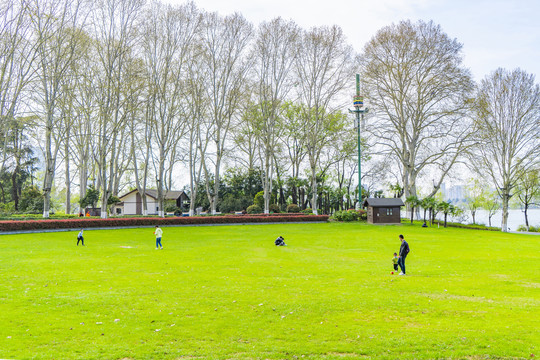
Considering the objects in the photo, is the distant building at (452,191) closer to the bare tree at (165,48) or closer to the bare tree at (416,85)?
the bare tree at (416,85)

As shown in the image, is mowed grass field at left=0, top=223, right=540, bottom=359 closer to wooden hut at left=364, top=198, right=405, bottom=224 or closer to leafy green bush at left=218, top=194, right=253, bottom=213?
wooden hut at left=364, top=198, right=405, bottom=224

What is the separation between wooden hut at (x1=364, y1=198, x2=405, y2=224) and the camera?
45.8 meters

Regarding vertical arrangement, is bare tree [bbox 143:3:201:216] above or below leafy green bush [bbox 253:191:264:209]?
above

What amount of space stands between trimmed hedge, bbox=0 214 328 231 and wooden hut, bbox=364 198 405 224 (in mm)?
5533

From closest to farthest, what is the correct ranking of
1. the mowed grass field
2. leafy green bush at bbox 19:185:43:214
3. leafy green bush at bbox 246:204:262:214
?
the mowed grass field, leafy green bush at bbox 19:185:43:214, leafy green bush at bbox 246:204:262:214

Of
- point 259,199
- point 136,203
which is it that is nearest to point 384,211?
point 259,199

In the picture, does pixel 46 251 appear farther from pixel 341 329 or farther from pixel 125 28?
pixel 125 28

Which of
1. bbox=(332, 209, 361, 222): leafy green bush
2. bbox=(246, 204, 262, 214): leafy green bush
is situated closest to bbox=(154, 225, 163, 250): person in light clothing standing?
bbox=(332, 209, 361, 222): leafy green bush

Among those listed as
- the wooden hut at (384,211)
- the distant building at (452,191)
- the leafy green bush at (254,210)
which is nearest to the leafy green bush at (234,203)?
the leafy green bush at (254,210)

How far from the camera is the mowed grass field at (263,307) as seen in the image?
7.52 m

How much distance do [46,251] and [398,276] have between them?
18312 mm

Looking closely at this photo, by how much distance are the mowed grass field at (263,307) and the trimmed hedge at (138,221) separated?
45.2ft

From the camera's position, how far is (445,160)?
50.8 m

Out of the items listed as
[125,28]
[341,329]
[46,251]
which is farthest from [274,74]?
[341,329]
